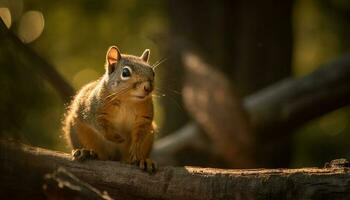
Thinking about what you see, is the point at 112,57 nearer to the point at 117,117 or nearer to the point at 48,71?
the point at 117,117

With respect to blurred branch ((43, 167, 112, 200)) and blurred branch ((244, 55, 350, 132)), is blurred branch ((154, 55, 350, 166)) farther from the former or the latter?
blurred branch ((43, 167, 112, 200))

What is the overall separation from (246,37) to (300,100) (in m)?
2.26

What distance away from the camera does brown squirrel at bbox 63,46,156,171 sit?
4.98 metres

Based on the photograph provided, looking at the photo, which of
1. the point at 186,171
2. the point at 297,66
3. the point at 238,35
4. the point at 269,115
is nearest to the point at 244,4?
the point at 238,35

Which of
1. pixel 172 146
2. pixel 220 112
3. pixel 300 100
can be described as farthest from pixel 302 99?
pixel 172 146

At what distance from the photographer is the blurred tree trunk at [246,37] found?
10.7 metres

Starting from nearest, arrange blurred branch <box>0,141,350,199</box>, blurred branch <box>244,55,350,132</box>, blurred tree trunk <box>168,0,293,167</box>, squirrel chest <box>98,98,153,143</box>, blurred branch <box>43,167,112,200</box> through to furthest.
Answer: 1. blurred branch <box>43,167,112,200</box>
2. blurred branch <box>0,141,350,199</box>
3. squirrel chest <box>98,98,153,143</box>
4. blurred branch <box>244,55,350,132</box>
5. blurred tree trunk <box>168,0,293,167</box>

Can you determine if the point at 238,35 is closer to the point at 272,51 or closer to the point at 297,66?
the point at 272,51

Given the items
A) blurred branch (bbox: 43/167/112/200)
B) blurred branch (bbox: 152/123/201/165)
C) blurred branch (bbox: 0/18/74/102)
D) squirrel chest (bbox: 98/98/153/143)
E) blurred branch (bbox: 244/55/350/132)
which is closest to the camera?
blurred branch (bbox: 43/167/112/200)

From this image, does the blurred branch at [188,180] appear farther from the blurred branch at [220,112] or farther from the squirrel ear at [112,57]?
the blurred branch at [220,112]

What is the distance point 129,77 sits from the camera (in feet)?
16.1

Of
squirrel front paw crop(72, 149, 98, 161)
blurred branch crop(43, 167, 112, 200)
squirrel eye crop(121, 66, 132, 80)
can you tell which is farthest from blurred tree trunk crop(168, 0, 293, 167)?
blurred branch crop(43, 167, 112, 200)

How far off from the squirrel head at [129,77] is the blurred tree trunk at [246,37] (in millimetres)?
5434

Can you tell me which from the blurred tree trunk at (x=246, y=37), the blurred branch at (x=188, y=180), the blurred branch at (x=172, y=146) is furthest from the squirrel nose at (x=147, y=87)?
the blurred tree trunk at (x=246, y=37)
